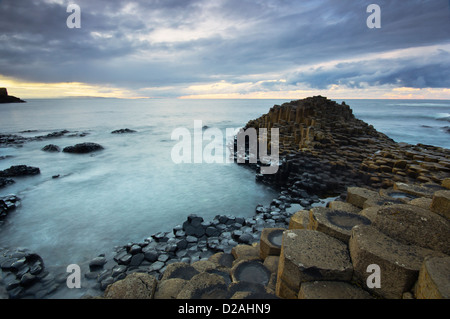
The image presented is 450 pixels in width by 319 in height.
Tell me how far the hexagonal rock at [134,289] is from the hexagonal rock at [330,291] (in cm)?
162

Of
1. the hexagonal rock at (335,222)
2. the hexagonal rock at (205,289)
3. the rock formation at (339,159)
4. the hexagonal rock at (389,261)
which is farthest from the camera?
the rock formation at (339,159)

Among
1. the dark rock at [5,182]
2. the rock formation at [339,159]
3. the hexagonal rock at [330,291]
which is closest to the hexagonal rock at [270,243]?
the hexagonal rock at [330,291]

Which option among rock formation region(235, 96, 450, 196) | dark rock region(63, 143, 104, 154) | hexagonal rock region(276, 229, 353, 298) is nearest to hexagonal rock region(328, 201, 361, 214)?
hexagonal rock region(276, 229, 353, 298)

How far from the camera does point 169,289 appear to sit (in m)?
2.52

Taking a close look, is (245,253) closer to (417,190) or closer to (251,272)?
(251,272)

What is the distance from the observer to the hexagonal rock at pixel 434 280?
1.47 meters

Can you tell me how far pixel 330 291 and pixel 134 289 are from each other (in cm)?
203

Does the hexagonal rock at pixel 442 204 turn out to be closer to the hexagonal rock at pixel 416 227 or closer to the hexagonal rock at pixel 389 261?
the hexagonal rock at pixel 416 227

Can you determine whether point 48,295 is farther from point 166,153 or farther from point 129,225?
point 166,153

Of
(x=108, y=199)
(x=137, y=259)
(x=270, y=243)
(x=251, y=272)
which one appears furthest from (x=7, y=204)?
(x=270, y=243)
